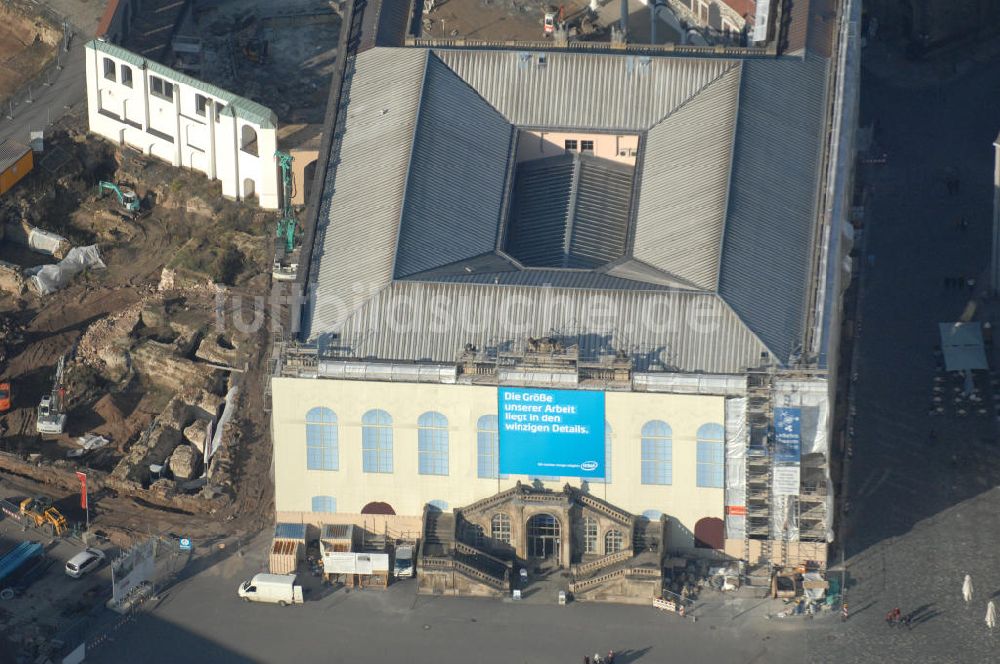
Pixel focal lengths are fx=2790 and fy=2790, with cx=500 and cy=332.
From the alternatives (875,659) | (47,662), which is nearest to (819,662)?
(875,659)

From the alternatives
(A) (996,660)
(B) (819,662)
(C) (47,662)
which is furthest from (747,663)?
(C) (47,662)

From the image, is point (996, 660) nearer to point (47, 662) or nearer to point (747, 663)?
point (747, 663)

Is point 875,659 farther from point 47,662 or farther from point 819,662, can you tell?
point 47,662

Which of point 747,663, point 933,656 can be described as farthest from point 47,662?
point 933,656

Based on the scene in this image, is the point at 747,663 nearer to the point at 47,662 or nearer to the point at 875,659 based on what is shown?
the point at 875,659

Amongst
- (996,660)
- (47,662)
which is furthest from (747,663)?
(47,662)

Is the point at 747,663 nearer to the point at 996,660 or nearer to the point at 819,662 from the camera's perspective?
the point at 819,662
